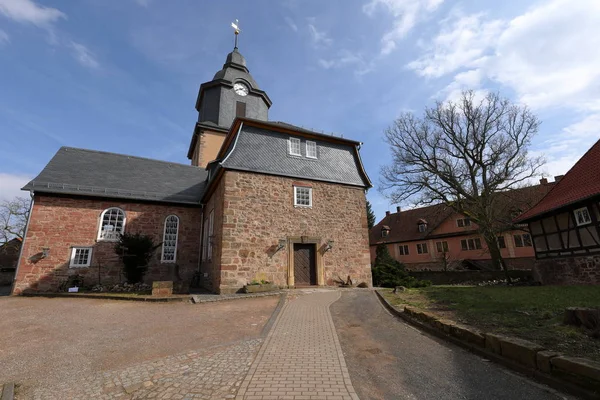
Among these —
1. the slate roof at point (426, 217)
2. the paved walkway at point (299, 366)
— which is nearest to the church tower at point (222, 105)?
the slate roof at point (426, 217)

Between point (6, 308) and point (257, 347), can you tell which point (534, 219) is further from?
point (6, 308)

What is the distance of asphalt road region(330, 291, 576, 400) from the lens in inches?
137

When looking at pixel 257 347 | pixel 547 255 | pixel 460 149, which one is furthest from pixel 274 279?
pixel 460 149

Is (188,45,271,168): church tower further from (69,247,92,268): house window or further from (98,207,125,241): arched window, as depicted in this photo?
(69,247,92,268): house window

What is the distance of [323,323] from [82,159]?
19.2 m

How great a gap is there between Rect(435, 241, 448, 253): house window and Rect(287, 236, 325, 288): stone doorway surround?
23228 mm

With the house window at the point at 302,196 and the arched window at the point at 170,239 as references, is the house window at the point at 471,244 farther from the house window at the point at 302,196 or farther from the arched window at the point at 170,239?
the arched window at the point at 170,239

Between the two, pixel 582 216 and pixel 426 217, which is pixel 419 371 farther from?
pixel 426 217

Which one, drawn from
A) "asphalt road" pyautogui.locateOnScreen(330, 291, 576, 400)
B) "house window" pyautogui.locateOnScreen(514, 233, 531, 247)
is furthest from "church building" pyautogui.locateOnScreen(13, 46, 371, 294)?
"house window" pyautogui.locateOnScreen(514, 233, 531, 247)

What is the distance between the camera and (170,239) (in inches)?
667

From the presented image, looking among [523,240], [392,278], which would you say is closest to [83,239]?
[392,278]

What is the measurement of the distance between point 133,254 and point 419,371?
14.3 meters

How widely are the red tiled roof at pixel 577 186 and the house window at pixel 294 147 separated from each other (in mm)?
13026

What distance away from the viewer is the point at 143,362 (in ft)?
15.3
